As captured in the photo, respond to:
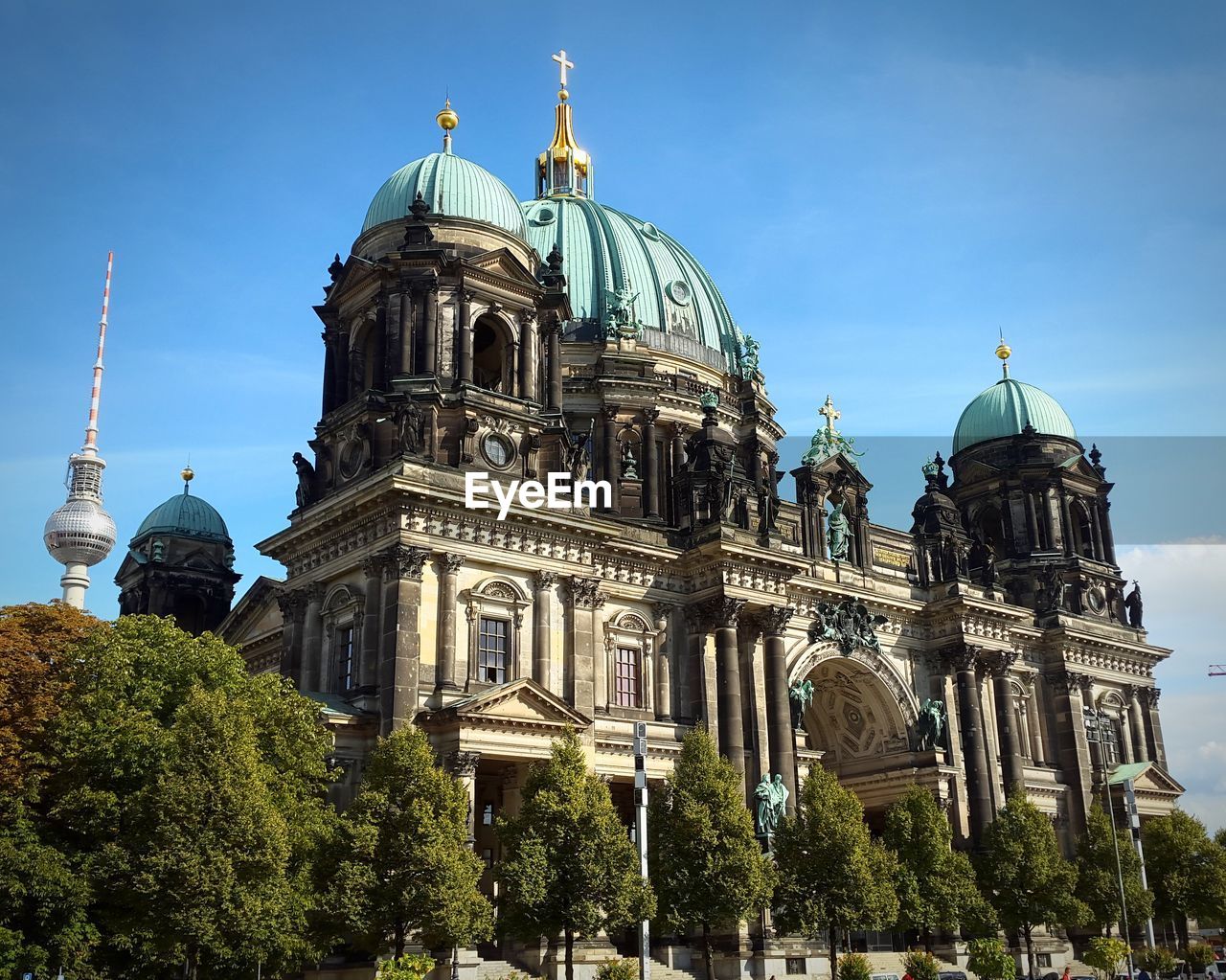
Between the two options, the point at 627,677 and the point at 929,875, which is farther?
the point at 627,677

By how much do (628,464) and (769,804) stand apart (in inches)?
687

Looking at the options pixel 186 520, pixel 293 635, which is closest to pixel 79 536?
pixel 186 520

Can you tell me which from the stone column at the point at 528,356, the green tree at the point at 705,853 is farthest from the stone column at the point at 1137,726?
the stone column at the point at 528,356

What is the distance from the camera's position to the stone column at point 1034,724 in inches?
2598

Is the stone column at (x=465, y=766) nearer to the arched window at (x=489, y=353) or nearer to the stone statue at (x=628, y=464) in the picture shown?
the arched window at (x=489, y=353)

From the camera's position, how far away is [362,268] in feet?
166

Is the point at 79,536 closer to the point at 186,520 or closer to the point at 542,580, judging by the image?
the point at 186,520

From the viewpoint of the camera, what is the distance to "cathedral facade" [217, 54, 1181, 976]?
45688 millimetres

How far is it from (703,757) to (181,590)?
35882 mm

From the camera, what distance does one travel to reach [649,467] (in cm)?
6462

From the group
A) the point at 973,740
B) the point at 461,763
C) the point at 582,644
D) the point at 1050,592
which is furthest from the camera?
the point at 1050,592

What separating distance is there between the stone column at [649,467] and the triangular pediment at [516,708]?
18575 millimetres

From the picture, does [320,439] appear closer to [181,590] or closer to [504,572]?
[504,572]

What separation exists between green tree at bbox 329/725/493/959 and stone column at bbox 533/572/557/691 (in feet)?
31.7
